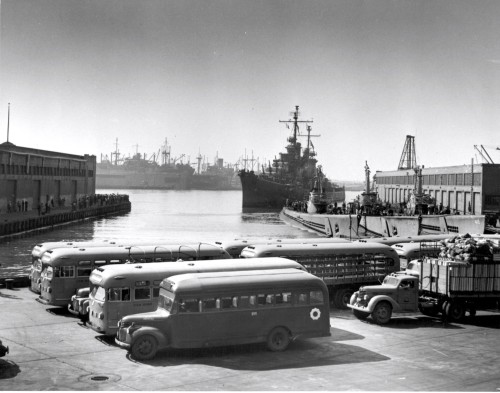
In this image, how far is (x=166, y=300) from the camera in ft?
57.8

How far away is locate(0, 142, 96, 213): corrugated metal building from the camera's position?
69619mm

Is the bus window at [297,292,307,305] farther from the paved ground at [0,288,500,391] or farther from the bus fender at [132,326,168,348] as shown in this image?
the bus fender at [132,326,168,348]

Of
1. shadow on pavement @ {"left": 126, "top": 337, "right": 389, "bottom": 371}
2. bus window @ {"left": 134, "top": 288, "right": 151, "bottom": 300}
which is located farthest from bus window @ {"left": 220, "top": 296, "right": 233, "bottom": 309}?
bus window @ {"left": 134, "top": 288, "right": 151, "bottom": 300}

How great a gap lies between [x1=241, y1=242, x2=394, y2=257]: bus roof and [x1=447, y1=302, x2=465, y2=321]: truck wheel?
4.55 m

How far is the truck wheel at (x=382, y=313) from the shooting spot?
2183 cm

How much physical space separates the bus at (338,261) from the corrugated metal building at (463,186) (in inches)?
1663

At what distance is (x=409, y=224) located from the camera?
198ft

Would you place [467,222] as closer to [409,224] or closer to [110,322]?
[409,224]

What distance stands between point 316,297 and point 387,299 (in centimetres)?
421

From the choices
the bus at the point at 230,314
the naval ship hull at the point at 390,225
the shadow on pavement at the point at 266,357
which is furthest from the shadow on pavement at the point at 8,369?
the naval ship hull at the point at 390,225

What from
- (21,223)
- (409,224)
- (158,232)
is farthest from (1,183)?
(409,224)

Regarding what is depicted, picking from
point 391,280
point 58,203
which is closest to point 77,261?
→ point 391,280

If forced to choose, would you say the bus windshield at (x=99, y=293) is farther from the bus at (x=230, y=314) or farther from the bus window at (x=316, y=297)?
the bus window at (x=316, y=297)

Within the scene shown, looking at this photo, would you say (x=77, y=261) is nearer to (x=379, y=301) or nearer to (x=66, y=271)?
(x=66, y=271)
